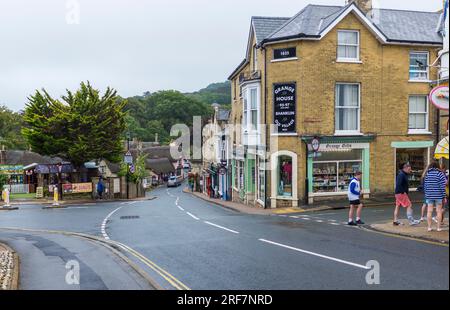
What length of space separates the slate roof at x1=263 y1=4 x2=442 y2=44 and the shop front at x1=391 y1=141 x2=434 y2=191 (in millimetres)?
5690

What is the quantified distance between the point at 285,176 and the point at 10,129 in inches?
2515

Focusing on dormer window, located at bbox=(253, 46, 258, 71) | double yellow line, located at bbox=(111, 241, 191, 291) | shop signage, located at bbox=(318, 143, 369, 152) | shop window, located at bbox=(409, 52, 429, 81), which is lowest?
double yellow line, located at bbox=(111, 241, 191, 291)

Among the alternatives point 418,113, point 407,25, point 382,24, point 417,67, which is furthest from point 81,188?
point 407,25

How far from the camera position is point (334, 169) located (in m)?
25.5

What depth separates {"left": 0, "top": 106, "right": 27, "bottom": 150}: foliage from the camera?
70.8 metres

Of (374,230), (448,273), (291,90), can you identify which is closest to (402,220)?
(374,230)

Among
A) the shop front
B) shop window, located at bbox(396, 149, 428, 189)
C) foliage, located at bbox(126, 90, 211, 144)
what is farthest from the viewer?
foliage, located at bbox(126, 90, 211, 144)

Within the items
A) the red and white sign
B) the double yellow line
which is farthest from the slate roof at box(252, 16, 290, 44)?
the double yellow line

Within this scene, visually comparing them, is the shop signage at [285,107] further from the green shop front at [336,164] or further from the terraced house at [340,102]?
the green shop front at [336,164]

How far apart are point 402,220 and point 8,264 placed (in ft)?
39.7

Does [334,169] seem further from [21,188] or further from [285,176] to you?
[21,188]

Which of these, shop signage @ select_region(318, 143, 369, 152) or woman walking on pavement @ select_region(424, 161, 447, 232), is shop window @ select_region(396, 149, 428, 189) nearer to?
shop signage @ select_region(318, 143, 369, 152)

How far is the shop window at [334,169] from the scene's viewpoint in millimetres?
25188

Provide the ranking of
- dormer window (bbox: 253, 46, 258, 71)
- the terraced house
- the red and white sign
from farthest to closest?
dormer window (bbox: 253, 46, 258, 71) → the terraced house → the red and white sign
